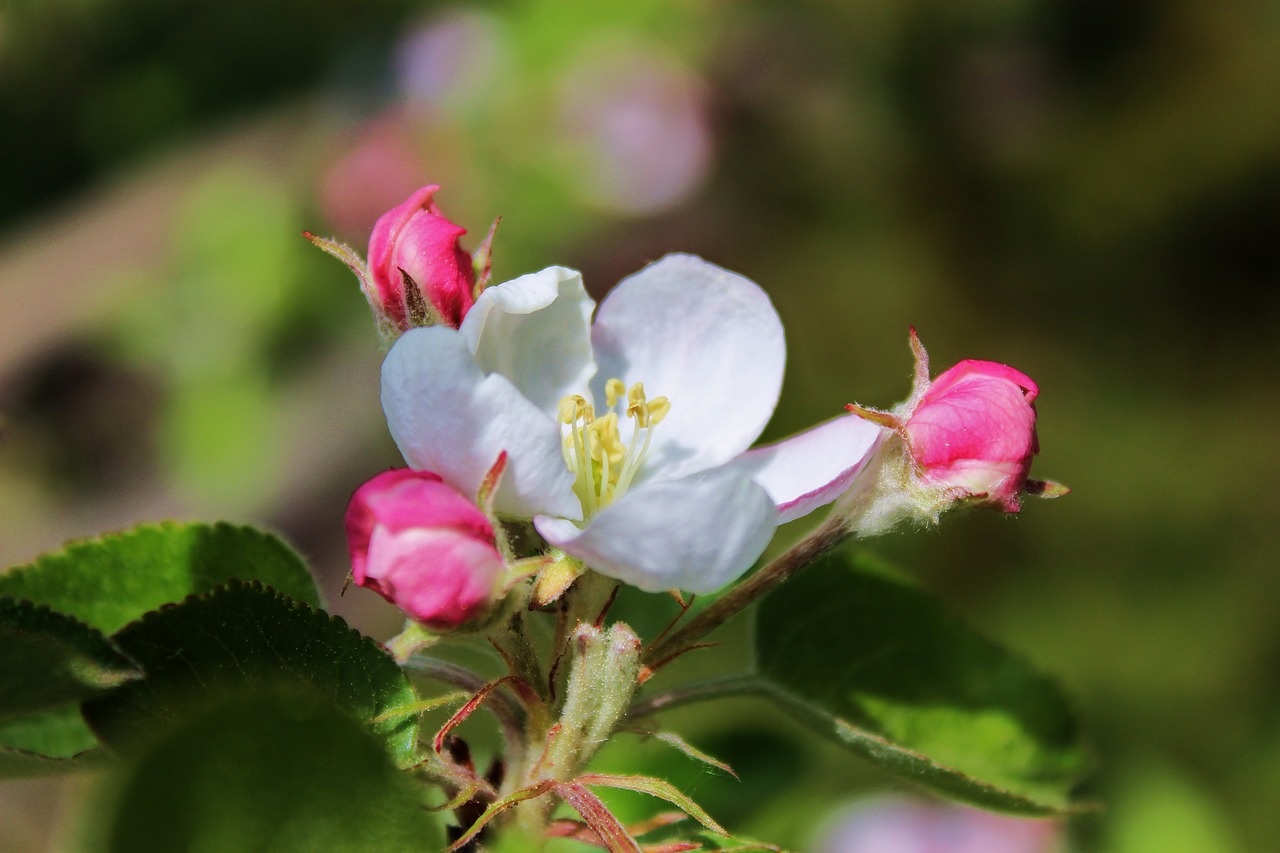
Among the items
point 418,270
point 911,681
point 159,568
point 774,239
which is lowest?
point 774,239

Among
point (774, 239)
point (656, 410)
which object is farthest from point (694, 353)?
point (774, 239)

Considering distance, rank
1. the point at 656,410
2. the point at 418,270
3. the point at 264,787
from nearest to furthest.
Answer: the point at 264,787, the point at 418,270, the point at 656,410

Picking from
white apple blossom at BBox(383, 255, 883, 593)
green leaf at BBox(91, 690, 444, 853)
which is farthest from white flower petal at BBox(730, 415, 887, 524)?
green leaf at BBox(91, 690, 444, 853)

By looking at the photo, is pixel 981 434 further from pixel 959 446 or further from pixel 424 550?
pixel 424 550

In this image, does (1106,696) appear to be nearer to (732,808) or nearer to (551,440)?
(732,808)

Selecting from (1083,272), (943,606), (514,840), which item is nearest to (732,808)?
(943,606)
